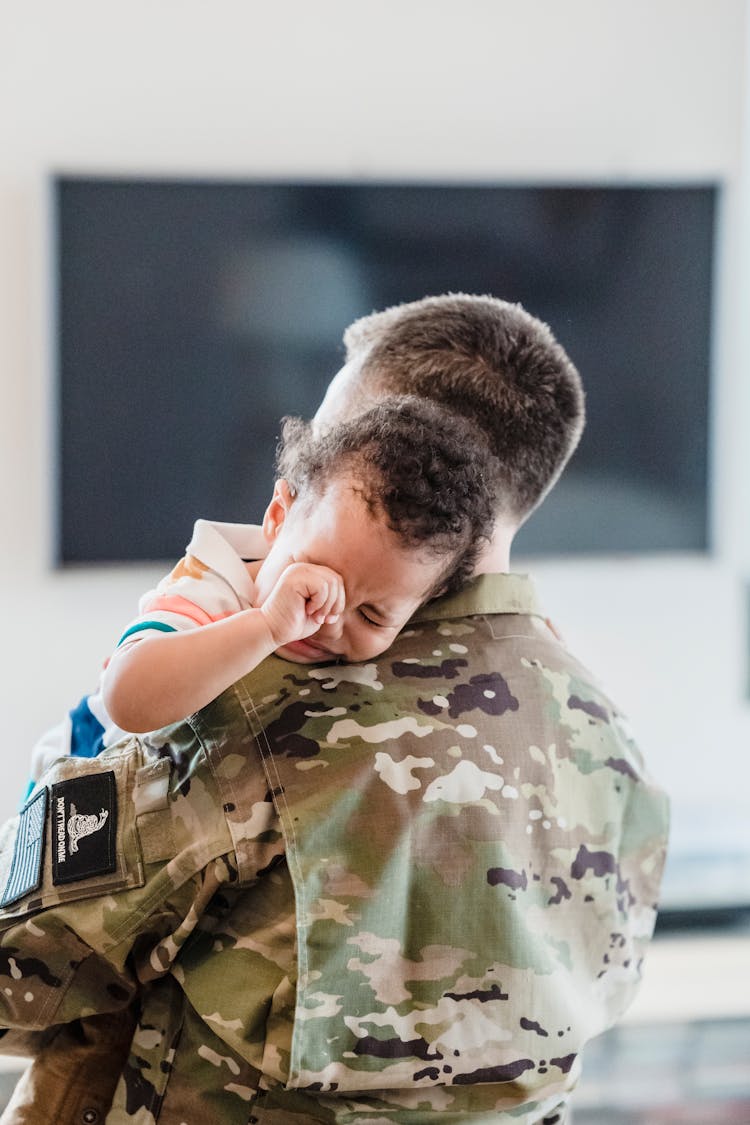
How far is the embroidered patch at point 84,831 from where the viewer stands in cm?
79

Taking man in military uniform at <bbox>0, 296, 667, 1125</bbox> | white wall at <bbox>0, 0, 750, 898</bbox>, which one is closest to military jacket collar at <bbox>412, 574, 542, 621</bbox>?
man in military uniform at <bbox>0, 296, 667, 1125</bbox>

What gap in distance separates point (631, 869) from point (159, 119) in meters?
2.01

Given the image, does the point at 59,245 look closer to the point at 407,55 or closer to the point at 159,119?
the point at 159,119

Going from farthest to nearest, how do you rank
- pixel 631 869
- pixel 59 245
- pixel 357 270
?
1. pixel 357 270
2. pixel 59 245
3. pixel 631 869

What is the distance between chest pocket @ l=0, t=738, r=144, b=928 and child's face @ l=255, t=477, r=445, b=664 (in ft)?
0.50

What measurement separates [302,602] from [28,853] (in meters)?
0.27

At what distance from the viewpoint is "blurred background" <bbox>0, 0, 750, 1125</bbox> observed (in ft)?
7.77

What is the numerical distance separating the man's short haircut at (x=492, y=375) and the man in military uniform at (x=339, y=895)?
12 cm

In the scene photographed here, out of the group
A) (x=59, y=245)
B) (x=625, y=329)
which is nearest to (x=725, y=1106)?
(x=625, y=329)

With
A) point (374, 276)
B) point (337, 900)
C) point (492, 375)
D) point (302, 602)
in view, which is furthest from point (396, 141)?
point (337, 900)

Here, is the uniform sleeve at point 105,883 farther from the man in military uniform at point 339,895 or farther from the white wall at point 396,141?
the white wall at point 396,141

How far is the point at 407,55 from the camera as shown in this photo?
8.27 ft

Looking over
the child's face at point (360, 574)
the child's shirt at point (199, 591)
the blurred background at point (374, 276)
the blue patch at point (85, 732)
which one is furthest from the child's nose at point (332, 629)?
the blurred background at point (374, 276)

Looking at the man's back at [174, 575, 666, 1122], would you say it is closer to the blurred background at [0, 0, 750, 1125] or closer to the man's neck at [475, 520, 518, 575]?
the man's neck at [475, 520, 518, 575]
